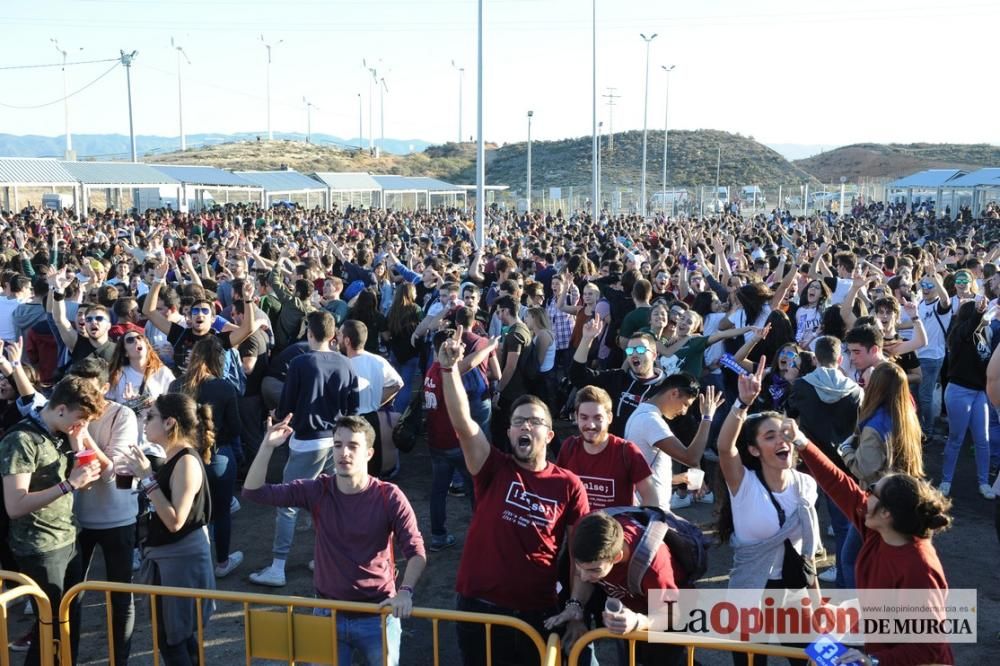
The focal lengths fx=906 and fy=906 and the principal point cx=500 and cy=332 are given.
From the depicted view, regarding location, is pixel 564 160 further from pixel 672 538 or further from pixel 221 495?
pixel 672 538

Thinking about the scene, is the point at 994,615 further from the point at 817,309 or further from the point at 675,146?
the point at 675,146

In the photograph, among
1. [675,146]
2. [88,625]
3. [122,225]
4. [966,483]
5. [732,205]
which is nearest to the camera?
[88,625]

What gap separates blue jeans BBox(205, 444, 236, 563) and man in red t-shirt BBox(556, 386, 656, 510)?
2819 millimetres

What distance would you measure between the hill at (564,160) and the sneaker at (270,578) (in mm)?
73178

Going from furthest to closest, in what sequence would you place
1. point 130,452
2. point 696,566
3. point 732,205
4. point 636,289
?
point 732,205 < point 636,289 < point 130,452 < point 696,566

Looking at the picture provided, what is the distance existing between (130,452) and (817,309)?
23.2ft

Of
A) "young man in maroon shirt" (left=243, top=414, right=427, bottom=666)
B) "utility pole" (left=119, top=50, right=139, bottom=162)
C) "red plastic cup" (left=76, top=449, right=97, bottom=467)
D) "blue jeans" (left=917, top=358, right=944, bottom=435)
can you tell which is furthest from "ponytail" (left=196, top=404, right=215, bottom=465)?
"utility pole" (left=119, top=50, right=139, bottom=162)

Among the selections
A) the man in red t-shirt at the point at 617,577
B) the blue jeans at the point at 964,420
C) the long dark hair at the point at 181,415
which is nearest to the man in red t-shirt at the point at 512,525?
the man in red t-shirt at the point at 617,577

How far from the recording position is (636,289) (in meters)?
8.87

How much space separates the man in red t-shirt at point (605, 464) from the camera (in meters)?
4.36

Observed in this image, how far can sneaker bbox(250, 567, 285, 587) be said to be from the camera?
619 centimetres

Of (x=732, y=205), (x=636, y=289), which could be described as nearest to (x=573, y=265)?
(x=636, y=289)

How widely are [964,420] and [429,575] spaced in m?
4.68
